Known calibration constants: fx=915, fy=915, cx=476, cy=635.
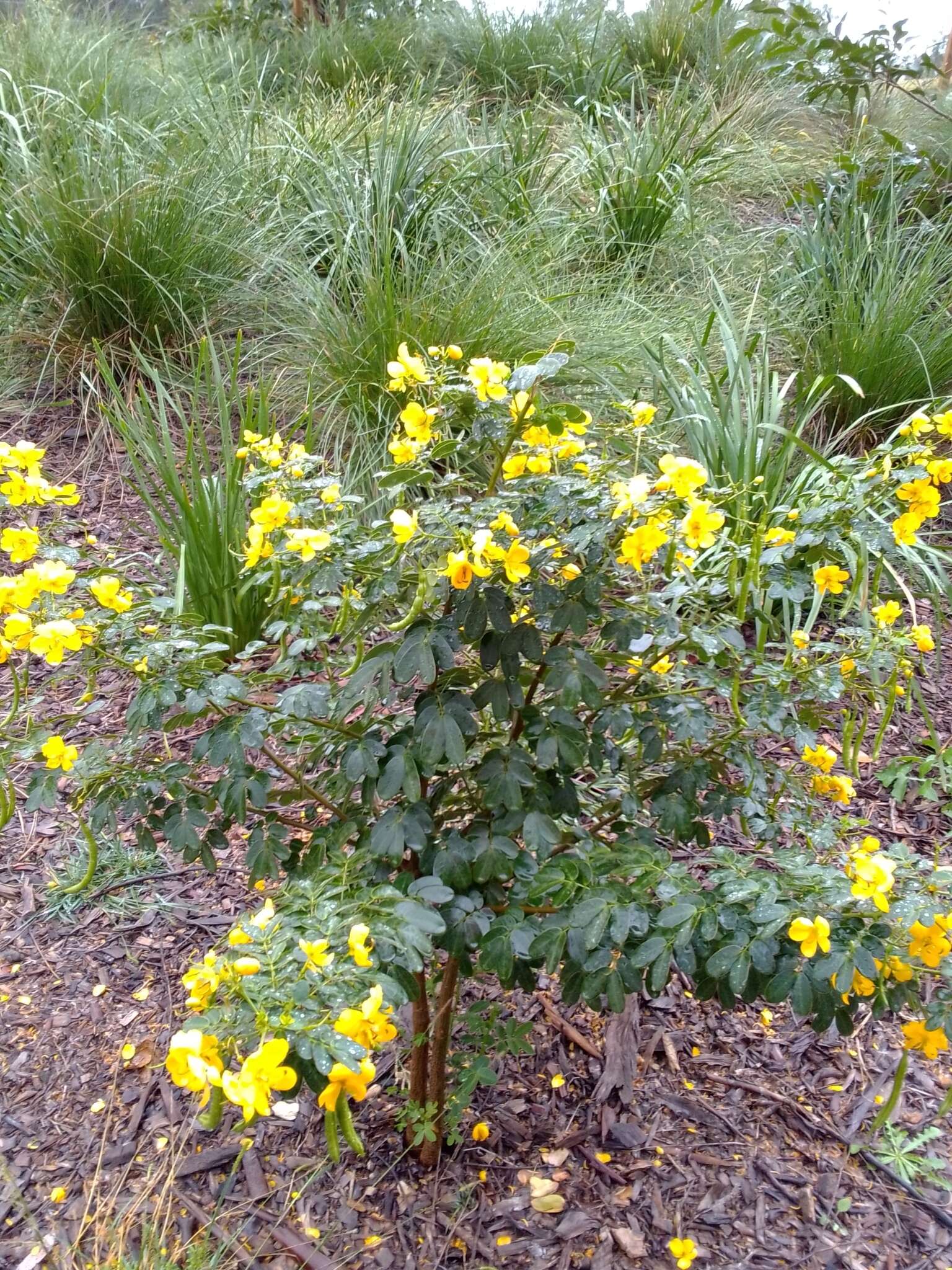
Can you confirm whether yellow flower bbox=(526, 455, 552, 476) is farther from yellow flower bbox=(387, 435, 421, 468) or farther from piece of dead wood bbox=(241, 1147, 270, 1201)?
piece of dead wood bbox=(241, 1147, 270, 1201)

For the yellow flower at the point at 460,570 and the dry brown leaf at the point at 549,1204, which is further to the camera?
the dry brown leaf at the point at 549,1204

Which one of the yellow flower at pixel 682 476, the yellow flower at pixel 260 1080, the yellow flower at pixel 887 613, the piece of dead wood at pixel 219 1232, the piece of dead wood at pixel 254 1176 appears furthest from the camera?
the piece of dead wood at pixel 254 1176

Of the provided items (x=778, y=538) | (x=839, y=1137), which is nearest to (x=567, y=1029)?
(x=839, y=1137)

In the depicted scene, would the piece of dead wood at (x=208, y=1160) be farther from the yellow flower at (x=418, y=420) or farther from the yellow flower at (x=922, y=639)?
the yellow flower at (x=922, y=639)

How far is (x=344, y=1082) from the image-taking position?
31.3 inches


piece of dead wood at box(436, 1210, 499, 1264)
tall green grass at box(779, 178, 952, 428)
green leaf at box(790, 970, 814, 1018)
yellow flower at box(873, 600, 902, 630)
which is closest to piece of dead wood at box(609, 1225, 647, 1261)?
piece of dead wood at box(436, 1210, 499, 1264)

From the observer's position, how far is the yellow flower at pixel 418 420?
1.07 m

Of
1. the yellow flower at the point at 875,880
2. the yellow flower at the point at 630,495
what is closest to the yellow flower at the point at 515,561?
the yellow flower at the point at 630,495

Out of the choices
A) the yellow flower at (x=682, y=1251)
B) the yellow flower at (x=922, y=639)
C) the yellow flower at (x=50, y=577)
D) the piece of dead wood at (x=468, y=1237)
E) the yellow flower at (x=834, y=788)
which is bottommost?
the piece of dead wood at (x=468, y=1237)

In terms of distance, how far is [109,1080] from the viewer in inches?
64.1

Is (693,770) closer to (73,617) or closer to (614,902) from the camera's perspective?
(614,902)

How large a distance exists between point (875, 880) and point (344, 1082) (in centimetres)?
55

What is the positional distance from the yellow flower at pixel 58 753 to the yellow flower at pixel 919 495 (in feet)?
3.37

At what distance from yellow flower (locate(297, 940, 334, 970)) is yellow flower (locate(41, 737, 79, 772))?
17.0 inches
